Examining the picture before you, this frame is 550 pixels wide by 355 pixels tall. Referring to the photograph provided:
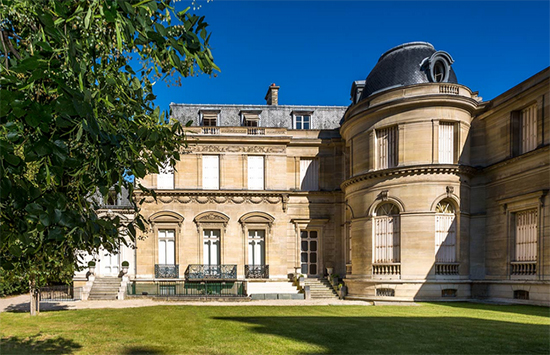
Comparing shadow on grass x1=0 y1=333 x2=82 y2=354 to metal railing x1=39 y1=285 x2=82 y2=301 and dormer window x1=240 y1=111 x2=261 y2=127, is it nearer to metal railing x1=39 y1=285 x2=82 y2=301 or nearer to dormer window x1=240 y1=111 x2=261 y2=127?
metal railing x1=39 y1=285 x2=82 y2=301

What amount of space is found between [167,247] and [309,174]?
1033 centimetres

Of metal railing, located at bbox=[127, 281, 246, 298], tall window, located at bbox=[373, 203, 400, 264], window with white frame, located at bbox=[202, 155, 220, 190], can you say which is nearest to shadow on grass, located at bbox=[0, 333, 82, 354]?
metal railing, located at bbox=[127, 281, 246, 298]

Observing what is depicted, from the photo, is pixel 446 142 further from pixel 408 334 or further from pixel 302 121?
pixel 408 334

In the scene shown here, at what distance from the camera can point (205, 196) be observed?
25.3 meters

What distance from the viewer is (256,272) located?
24.8 metres

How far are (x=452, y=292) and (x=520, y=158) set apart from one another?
23.0 feet

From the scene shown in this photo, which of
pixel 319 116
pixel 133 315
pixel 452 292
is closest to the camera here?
pixel 133 315

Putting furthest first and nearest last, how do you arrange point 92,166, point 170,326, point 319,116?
point 319,116 < point 170,326 < point 92,166

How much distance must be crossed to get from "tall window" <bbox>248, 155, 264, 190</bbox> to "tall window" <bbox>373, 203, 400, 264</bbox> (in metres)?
8.22

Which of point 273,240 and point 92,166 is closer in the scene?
point 92,166

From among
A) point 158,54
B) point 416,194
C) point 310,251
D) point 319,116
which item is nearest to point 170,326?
point 158,54

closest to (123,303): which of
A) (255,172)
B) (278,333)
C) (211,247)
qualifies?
(211,247)

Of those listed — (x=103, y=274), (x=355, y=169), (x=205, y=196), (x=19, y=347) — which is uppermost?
(x=355, y=169)

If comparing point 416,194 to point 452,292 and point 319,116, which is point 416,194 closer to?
point 452,292
